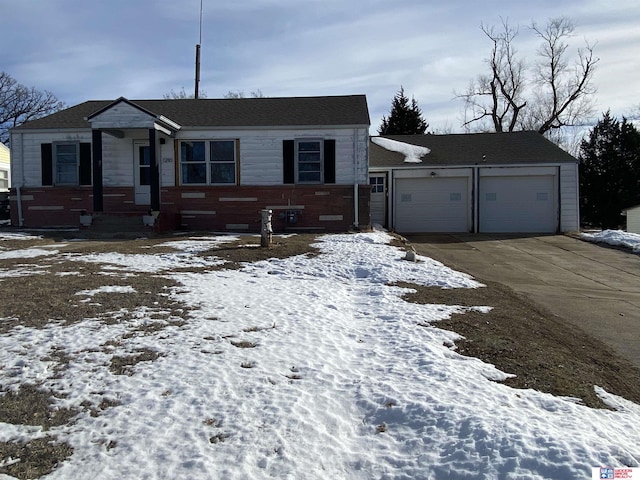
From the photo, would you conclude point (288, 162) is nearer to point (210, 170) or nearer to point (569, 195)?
point (210, 170)

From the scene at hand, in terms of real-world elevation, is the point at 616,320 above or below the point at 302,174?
below

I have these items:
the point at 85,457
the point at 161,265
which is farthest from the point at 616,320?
the point at 161,265

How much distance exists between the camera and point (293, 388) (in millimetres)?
3879

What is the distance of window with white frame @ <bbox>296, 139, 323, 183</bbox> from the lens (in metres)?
16.3

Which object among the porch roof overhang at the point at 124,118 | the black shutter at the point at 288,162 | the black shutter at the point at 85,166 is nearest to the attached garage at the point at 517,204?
the black shutter at the point at 288,162

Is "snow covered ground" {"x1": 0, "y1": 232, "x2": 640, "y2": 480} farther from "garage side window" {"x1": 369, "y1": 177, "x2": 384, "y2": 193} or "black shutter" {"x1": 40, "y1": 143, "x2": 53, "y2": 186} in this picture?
"garage side window" {"x1": 369, "y1": 177, "x2": 384, "y2": 193}

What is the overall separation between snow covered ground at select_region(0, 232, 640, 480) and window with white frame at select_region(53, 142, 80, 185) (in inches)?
515

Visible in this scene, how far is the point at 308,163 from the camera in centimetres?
1634

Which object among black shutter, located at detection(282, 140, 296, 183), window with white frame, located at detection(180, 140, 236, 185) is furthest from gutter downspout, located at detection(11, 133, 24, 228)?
black shutter, located at detection(282, 140, 296, 183)

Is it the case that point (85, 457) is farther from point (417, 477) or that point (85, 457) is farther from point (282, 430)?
point (417, 477)

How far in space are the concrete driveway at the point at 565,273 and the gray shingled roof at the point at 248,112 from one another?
4906 mm

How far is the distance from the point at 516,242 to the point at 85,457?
15.8m

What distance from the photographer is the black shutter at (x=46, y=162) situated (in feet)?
55.4

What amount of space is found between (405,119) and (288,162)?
1901cm
